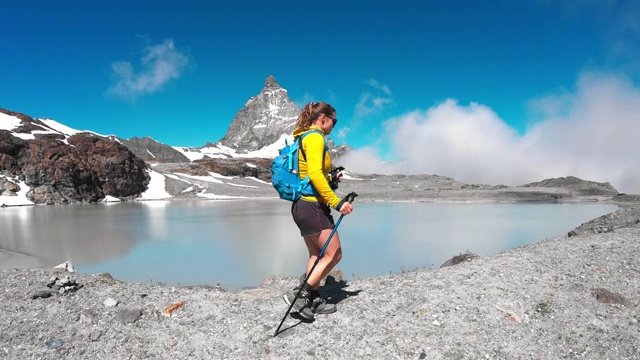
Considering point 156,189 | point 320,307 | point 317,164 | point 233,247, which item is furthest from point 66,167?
point 317,164

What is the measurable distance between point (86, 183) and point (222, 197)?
22624 mm

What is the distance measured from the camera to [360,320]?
511 cm

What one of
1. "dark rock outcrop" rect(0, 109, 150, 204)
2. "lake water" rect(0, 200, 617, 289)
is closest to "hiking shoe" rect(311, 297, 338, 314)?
"lake water" rect(0, 200, 617, 289)

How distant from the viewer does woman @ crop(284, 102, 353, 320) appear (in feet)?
15.6

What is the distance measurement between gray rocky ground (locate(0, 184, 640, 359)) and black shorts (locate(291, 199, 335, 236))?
45.8 inches

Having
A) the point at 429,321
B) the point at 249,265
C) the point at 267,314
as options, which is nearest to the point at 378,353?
the point at 429,321

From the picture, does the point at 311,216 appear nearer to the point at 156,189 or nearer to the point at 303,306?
the point at 303,306

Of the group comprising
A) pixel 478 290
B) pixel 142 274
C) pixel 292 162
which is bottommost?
pixel 142 274

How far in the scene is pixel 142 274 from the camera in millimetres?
12445

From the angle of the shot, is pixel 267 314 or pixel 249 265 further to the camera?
pixel 249 265

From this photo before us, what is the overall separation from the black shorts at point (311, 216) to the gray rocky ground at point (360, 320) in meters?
1.16

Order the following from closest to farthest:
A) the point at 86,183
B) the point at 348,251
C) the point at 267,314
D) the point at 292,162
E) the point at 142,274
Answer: the point at 292,162 < the point at 267,314 < the point at 142,274 < the point at 348,251 < the point at 86,183

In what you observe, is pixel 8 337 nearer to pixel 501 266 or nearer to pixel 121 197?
pixel 501 266

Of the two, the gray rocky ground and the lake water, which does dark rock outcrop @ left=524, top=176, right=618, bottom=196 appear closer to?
the lake water
